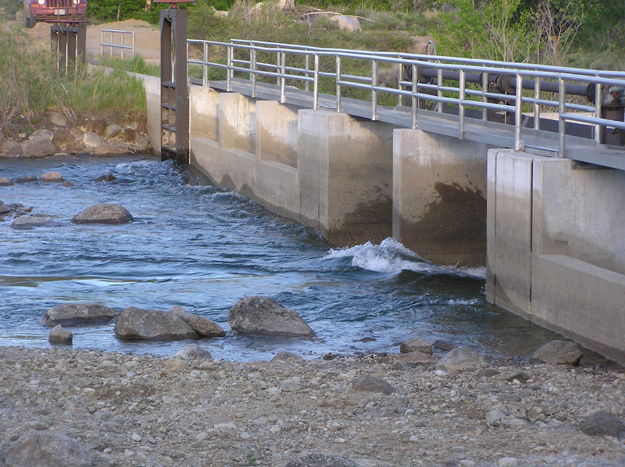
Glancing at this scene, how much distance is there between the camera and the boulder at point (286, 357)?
975 centimetres

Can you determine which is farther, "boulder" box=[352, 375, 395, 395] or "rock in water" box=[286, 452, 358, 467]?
"boulder" box=[352, 375, 395, 395]

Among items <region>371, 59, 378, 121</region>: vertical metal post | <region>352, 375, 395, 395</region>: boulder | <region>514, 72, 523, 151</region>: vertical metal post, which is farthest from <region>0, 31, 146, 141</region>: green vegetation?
<region>352, 375, 395, 395</region>: boulder

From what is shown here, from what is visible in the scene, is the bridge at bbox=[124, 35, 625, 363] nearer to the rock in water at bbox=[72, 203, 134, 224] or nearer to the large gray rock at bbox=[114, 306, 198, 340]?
the rock in water at bbox=[72, 203, 134, 224]

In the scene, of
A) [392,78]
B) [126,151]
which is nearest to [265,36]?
[392,78]

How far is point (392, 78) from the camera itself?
29.9 metres

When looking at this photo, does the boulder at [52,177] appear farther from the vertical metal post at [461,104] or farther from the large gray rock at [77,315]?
the vertical metal post at [461,104]

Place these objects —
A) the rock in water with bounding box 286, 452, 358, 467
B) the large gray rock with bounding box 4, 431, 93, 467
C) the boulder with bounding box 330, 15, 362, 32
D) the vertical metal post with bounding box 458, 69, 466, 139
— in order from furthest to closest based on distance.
A: 1. the boulder with bounding box 330, 15, 362, 32
2. the vertical metal post with bounding box 458, 69, 466, 139
3. the large gray rock with bounding box 4, 431, 93, 467
4. the rock in water with bounding box 286, 452, 358, 467

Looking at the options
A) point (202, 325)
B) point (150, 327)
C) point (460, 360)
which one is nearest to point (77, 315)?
point (150, 327)

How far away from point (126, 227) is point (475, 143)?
6023mm

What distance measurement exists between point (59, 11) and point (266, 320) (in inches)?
905

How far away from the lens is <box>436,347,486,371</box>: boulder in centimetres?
927

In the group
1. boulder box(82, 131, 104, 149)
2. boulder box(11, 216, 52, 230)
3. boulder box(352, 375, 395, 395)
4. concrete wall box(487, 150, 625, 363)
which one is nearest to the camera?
boulder box(352, 375, 395, 395)

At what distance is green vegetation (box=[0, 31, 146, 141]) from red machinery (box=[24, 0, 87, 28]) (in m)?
3.30

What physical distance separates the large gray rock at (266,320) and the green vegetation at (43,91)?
55.7ft
